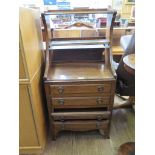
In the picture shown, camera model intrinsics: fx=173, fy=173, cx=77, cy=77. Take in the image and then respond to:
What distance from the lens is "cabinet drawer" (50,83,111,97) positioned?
4.98 ft

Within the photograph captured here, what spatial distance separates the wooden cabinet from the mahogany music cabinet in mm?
101

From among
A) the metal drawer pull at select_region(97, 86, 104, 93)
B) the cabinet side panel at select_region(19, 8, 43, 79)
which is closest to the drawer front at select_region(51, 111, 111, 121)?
the metal drawer pull at select_region(97, 86, 104, 93)

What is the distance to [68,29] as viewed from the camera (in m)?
2.94

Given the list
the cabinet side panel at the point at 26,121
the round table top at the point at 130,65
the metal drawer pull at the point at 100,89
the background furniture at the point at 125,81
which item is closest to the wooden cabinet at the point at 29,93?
the cabinet side panel at the point at 26,121

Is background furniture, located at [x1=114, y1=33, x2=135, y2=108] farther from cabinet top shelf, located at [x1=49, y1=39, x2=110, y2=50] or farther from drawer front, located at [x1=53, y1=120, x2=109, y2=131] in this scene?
drawer front, located at [x1=53, y1=120, x2=109, y2=131]

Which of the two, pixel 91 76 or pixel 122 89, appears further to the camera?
pixel 122 89

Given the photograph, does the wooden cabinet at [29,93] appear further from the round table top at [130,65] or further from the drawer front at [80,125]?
the round table top at [130,65]

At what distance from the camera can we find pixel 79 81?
1497mm

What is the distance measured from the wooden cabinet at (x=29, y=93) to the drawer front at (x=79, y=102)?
0.17 metres

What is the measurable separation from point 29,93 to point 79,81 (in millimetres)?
428

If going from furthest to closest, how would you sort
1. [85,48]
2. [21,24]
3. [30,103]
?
[85,48] → [30,103] → [21,24]
